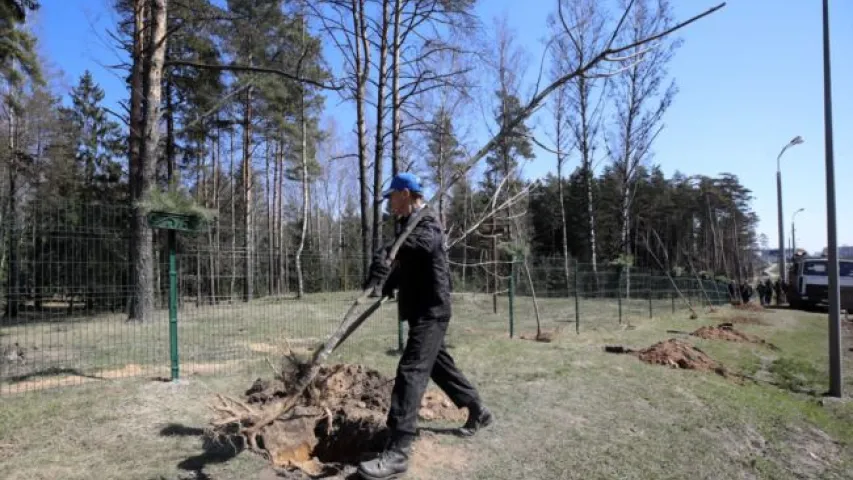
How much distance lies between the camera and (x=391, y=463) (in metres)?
3.67

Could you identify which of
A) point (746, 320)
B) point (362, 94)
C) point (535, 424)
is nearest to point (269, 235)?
point (362, 94)

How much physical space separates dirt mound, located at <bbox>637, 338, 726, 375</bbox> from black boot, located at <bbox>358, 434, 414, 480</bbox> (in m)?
6.64

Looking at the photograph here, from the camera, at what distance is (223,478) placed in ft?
12.2

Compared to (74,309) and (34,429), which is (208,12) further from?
(34,429)

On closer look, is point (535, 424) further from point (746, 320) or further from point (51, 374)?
point (746, 320)

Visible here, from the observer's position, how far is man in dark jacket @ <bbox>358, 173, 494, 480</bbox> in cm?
372

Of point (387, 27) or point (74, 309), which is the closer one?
point (74, 309)

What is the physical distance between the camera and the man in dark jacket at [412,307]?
3.72 metres

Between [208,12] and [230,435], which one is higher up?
[208,12]

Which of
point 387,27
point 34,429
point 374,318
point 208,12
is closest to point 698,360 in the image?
point 374,318

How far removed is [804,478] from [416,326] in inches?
150

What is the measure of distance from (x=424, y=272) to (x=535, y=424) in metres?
2.17

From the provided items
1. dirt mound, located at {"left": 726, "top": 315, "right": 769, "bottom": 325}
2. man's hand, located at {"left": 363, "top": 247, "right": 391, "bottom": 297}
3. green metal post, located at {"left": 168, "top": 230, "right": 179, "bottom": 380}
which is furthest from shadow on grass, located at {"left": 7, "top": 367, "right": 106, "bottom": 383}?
dirt mound, located at {"left": 726, "top": 315, "right": 769, "bottom": 325}

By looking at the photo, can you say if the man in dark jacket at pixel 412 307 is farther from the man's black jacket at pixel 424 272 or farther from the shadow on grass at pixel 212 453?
the shadow on grass at pixel 212 453
